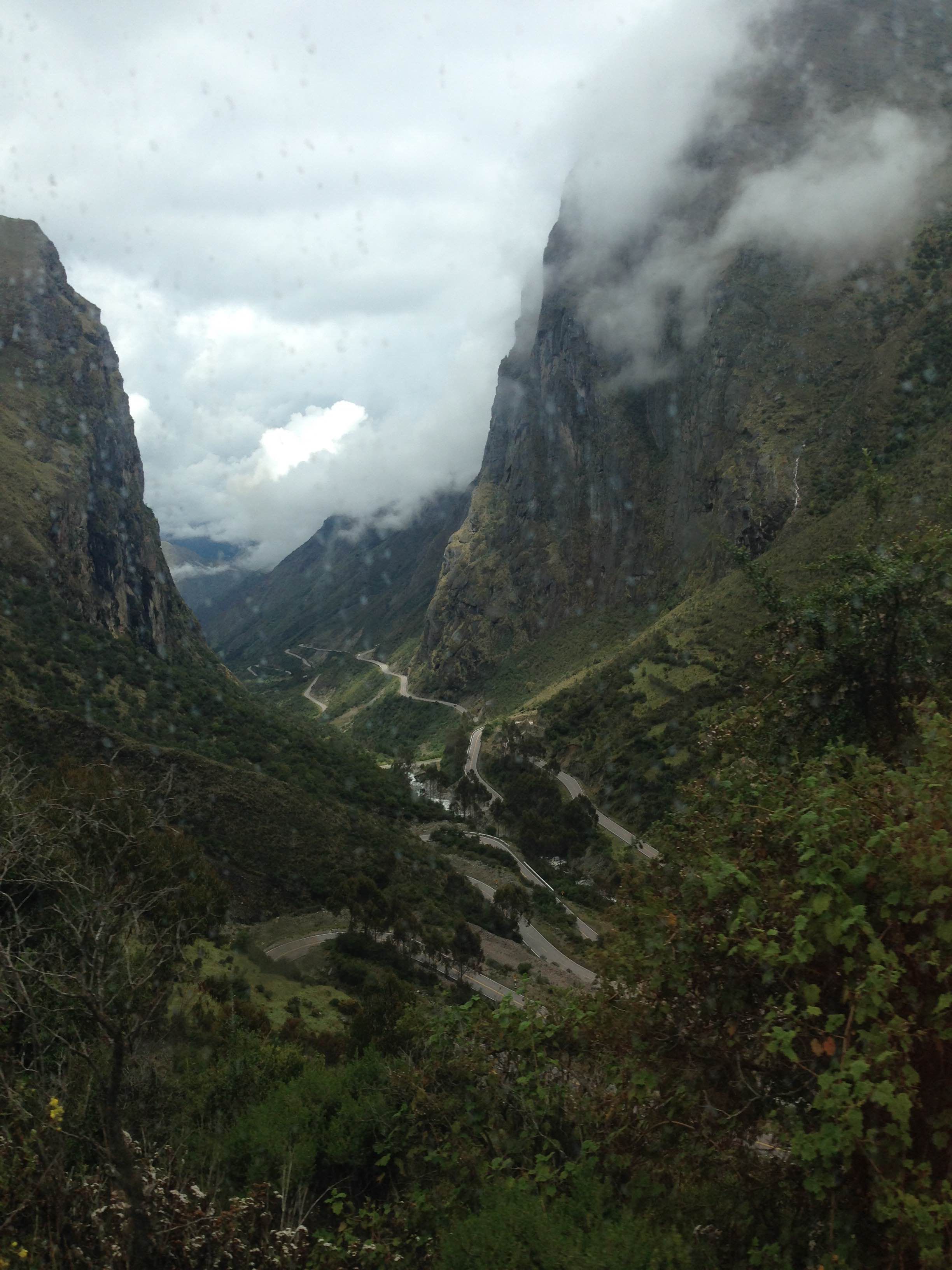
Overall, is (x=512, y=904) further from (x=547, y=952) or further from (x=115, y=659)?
(x=115, y=659)

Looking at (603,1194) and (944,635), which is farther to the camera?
(944,635)

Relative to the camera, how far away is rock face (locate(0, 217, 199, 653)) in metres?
73.2

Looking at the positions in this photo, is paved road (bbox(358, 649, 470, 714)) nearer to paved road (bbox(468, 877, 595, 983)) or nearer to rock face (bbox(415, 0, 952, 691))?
rock face (bbox(415, 0, 952, 691))

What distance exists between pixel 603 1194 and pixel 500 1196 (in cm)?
72

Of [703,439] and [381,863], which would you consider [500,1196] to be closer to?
[381,863]

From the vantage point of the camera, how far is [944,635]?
9398 millimetres

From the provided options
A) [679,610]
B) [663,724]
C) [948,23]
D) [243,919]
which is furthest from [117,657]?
[948,23]

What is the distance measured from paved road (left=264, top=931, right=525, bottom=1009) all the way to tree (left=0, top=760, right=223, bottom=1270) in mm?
19939

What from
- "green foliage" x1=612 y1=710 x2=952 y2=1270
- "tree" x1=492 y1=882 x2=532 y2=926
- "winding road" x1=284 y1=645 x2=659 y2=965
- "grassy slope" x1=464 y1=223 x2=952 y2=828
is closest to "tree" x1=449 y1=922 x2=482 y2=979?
"winding road" x1=284 y1=645 x2=659 y2=965

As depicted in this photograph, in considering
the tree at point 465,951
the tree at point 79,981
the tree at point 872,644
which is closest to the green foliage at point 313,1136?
the tree at point 79,981

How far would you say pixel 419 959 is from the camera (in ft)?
125

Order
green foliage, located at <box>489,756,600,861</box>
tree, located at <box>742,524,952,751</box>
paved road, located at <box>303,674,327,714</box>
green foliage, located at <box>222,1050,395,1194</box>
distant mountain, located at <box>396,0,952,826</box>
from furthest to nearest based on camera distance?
paved road, located at <box>303,674,327,714</box>
distant mountain, located at <box>396,0,952,826</box>
green foliage, located at <box>489,756,600,861</box>
tree, located at <box>742,524,952,751</box>
green foliage, located at <box>222,1050,395,1194</box>

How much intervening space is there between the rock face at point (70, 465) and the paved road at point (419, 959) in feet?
153

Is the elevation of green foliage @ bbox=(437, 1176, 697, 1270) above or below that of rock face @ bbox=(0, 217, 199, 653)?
below
